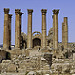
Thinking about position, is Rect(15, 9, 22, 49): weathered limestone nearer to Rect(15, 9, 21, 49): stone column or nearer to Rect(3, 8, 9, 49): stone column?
Rect(15, 9, 21, 49): stone column

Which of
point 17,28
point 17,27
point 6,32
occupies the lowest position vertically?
point 6,32

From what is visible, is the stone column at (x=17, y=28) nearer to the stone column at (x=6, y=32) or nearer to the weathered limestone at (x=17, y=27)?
the weathered limestone at (x=17, y=27)

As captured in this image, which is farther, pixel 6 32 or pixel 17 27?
pixel 17 27

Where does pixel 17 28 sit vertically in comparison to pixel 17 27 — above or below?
below

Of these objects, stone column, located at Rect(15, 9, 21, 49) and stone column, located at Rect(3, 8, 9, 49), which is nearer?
stone column, located at Rect(3, 8, 9, 49)

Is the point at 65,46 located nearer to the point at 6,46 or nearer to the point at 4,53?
the point at 6,46

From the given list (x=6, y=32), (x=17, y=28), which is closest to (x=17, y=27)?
(x=17, y=28)

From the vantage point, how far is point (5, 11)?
31.8m

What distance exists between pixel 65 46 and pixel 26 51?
998 cm

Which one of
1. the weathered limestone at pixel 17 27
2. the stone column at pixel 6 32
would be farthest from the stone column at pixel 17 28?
the stone column at pixel 6 32

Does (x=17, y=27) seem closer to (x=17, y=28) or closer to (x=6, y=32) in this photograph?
(x=17, y=28)

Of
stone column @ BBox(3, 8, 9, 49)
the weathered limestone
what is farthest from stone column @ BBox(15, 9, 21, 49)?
stone column @ BBox(3, 8, 9, 49)

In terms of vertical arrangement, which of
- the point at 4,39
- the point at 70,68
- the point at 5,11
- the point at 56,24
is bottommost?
the point at 70,68

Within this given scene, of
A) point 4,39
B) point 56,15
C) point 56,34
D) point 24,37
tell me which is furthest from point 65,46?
Result: point 24,37
